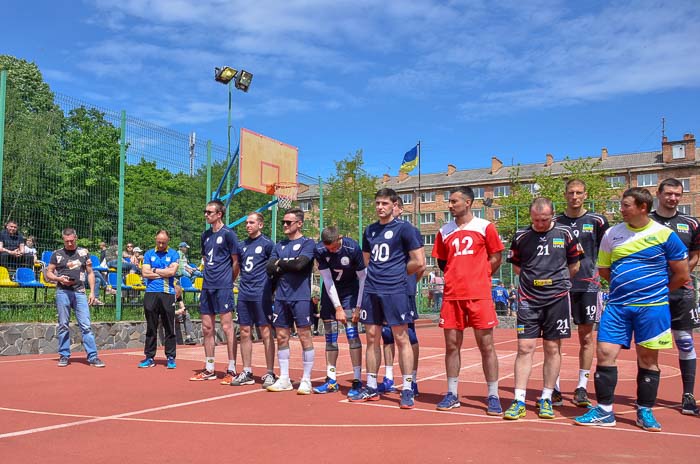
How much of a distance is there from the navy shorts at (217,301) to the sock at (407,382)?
9.45ft

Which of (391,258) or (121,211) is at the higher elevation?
(121,211)

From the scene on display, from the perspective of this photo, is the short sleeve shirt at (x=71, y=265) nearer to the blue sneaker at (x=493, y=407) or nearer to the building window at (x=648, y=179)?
the blue sneaker at (x=493, y=407)

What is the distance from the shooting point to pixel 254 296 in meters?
8.03

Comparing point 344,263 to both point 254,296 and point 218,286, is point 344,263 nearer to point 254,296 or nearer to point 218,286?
point 254,296

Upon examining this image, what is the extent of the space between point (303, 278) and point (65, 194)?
6770 millimetres

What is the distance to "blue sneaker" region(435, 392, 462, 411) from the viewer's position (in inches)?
246

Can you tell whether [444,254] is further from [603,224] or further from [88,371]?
[88,371]

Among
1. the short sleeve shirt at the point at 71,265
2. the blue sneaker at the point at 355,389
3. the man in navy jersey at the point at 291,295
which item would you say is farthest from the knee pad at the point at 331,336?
the short sleeve shirt at the point at 71,265

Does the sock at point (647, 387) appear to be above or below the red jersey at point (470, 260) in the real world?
below

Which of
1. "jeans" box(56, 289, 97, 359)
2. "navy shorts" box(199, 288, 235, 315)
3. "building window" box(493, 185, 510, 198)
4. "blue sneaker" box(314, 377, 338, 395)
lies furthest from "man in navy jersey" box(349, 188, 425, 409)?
"building window" box(493, 185, 510, 198)

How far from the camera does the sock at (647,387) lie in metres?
5.47

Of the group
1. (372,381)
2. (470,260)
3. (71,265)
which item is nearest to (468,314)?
(470,260)

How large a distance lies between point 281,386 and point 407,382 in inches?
69.3

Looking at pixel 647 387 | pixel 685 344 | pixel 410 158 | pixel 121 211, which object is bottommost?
pixel 647 387
